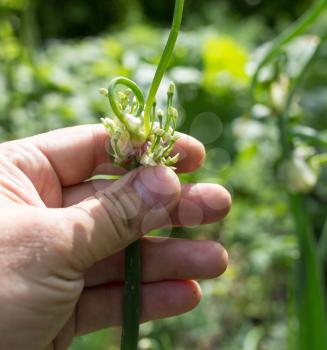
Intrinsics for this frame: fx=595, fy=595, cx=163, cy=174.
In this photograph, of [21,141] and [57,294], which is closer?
[57,294]

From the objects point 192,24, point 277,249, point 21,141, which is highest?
point 21,141

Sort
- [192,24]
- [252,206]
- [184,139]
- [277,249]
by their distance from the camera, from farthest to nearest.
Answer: [192,24] < [252,206] < [277,249] < [184,139]

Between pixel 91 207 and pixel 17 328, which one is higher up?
pixel 91 207

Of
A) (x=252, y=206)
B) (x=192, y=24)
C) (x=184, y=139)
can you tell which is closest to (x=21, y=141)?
(x=184, y=139)

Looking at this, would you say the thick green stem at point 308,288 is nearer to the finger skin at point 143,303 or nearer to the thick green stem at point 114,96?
the finger skin at point 143,303

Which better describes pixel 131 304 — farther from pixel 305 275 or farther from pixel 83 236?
pixel 305 275

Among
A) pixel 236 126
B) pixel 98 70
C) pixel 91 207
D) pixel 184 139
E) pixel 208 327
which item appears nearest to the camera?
pixel 91 207

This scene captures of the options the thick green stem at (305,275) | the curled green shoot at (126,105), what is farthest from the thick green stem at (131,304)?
the thick green stem at (305,275)

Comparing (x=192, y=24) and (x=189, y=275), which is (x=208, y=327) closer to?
(x=189, y=275)
